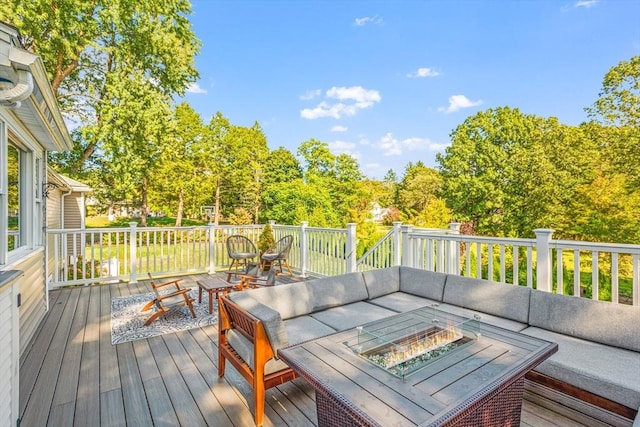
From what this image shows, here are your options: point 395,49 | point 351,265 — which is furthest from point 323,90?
point 351,265

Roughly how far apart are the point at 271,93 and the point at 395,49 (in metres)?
6.62

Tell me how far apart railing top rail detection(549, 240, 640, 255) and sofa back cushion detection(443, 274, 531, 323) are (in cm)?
59

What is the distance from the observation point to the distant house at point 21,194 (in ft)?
6.28

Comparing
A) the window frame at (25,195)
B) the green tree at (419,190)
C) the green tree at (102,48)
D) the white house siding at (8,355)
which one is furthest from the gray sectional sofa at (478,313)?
the green tree at (419,190)

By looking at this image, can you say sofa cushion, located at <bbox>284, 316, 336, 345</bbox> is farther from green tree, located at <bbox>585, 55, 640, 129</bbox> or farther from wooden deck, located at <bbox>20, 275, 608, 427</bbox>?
green tree, located at <bbox>585, 55, 640, 129</bbox>

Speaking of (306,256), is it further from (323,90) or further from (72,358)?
(323,90)

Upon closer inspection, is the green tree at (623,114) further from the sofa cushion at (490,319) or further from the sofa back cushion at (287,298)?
the sofa back cushion at (287,298)

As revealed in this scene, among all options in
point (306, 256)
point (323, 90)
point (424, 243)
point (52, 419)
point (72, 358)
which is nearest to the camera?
point (52, 419)

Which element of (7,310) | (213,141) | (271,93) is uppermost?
(271,93)

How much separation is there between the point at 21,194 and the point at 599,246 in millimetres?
5906

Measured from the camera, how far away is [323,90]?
16.7 metres

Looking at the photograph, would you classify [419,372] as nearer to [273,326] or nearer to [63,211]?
[273,326]

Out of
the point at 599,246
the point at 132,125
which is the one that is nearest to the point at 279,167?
the point at 132,125

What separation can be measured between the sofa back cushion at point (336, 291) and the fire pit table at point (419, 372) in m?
1.00
